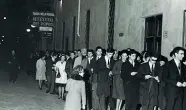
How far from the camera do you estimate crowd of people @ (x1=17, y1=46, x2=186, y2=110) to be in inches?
321

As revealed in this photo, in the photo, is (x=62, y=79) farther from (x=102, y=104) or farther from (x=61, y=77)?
(x=102, y=104)

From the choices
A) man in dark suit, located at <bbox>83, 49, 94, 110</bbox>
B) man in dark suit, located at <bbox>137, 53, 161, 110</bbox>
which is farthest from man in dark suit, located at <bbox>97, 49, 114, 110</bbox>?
man in dark suit, located at <bbox>137, 53, 161, 110</bbox>

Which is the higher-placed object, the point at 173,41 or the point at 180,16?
the point at 180,16

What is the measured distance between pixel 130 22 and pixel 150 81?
18.3ft

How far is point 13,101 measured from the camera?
1329 cm

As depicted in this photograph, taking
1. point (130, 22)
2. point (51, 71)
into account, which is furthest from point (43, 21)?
point (130, 22)

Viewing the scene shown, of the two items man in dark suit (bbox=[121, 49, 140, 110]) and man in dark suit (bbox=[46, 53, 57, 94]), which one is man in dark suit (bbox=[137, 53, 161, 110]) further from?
man in dark suit (bbox=[46, 53, 57, 94])

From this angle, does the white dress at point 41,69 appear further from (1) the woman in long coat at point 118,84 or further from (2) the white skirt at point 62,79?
(1) the woman in long coat at point 118,84

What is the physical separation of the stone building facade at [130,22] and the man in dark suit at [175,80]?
7.33ft

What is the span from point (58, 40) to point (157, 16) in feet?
66.4

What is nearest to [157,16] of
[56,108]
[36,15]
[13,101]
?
[56,108]

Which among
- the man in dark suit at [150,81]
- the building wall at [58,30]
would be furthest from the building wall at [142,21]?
the building wall at [58,30]

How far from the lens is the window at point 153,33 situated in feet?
40.0

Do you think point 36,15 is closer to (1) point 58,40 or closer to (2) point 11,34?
(1) point 58,40
